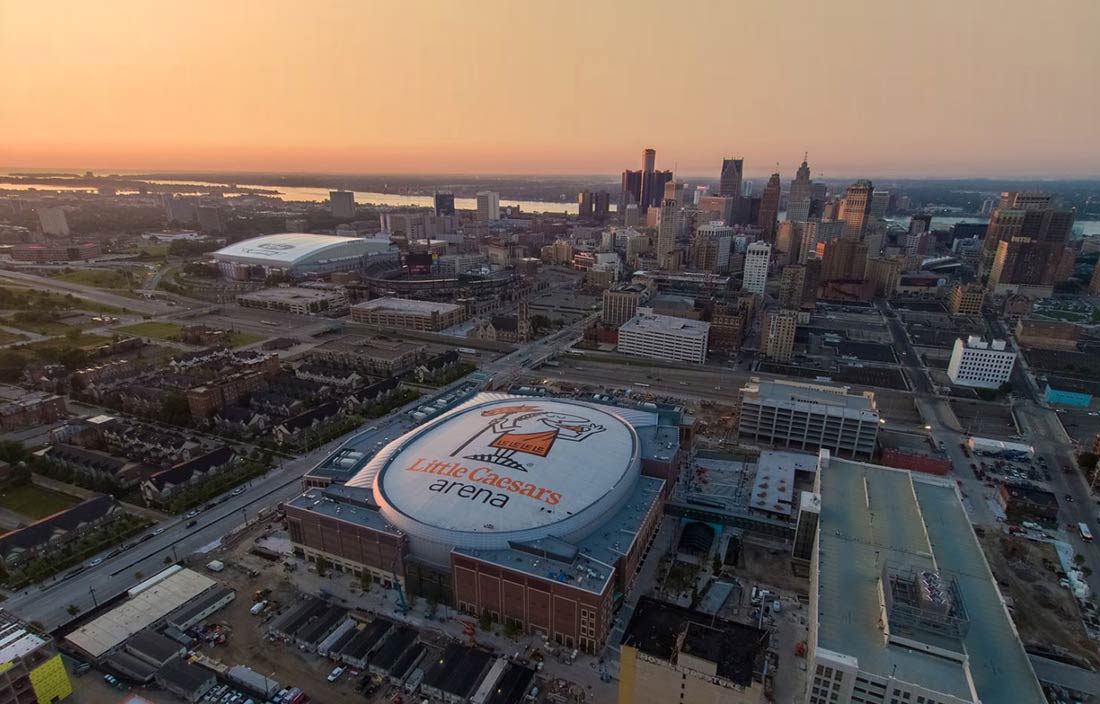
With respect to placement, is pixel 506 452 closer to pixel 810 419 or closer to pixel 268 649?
pixel 268 649

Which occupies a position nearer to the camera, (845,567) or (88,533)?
(845,567)

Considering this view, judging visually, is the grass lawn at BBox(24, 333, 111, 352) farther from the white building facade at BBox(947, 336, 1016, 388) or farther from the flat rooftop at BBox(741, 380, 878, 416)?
the white building facade at BBox(947, 336, 1016, 388)

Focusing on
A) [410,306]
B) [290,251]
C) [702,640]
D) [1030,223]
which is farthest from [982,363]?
[290,251]

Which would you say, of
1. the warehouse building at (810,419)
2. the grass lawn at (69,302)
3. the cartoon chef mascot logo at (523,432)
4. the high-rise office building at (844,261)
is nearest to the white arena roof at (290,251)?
the grass lawn at (69,302)

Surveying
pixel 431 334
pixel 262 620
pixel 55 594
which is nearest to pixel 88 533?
pixel 55 594

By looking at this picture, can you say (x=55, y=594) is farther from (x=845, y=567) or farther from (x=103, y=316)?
(x=103, y=316)

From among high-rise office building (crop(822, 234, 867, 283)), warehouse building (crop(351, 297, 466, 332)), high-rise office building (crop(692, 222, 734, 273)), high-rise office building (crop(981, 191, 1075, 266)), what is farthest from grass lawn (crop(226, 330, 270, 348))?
high-rise office building (crop(981, 191, 1075, 266))
